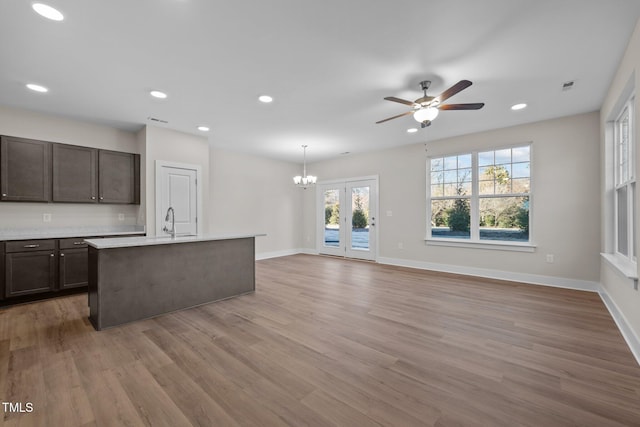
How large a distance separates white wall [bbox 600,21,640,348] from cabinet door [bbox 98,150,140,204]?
6.44 metres

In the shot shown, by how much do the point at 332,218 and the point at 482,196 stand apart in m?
3.74

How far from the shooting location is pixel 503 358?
222 cm

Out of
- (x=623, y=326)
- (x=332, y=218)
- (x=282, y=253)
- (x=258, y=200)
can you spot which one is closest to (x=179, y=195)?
(x=258, y=200)

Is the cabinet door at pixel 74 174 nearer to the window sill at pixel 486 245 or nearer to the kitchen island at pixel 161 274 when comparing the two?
the kitchen island at pixel 161 274

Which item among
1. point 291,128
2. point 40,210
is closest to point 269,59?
point 291,128

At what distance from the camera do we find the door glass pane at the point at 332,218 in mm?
7535

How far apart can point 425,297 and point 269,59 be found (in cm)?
358

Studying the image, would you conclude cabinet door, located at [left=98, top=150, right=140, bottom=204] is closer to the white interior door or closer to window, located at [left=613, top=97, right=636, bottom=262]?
the white interior door

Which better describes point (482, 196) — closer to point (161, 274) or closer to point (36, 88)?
point (161, 274)

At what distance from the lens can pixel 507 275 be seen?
485cm

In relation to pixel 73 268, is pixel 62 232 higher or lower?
higher

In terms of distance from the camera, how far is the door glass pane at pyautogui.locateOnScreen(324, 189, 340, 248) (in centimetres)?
753

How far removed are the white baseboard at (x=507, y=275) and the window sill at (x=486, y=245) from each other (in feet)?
1.36

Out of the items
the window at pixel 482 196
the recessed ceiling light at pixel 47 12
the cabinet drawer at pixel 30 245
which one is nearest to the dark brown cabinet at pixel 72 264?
the cabinet drawer at pixel 30 245
